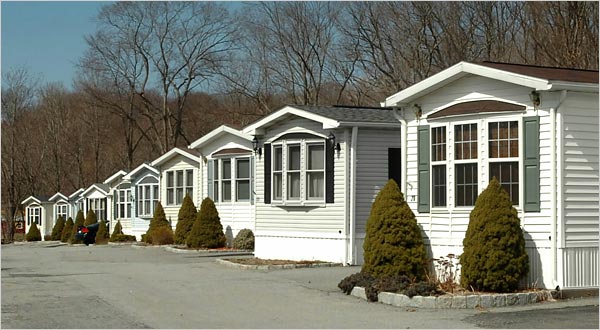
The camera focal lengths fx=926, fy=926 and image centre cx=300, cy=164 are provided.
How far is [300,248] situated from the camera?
77.8ft

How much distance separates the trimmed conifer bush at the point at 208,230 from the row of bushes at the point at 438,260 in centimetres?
1354

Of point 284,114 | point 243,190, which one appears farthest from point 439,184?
point 243,190

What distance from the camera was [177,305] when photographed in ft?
51.3

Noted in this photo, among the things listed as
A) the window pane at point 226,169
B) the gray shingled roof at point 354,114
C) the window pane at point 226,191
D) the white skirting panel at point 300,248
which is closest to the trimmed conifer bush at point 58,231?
the window pane at point 226,191

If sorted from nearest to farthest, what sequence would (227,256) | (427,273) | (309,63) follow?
(427,273) < (227,256) < (309,63)

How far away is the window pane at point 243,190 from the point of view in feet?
98.8

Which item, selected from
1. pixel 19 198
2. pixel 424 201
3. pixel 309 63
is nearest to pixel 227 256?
pixel 424 201

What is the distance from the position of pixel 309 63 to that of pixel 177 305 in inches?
1425

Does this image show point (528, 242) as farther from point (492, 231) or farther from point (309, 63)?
point (309, 63)

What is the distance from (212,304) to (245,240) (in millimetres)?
13533

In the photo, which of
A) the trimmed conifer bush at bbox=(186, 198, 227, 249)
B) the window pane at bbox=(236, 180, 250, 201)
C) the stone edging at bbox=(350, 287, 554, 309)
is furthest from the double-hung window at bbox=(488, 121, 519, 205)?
the trimmed conifer bush at bbox=(186, 198, 227, 249)

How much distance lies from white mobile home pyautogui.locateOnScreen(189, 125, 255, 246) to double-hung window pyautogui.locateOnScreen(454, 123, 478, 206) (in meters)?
12.9

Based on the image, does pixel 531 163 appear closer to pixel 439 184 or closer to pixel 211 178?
pixel 439 184

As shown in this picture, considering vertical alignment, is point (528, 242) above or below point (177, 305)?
above
